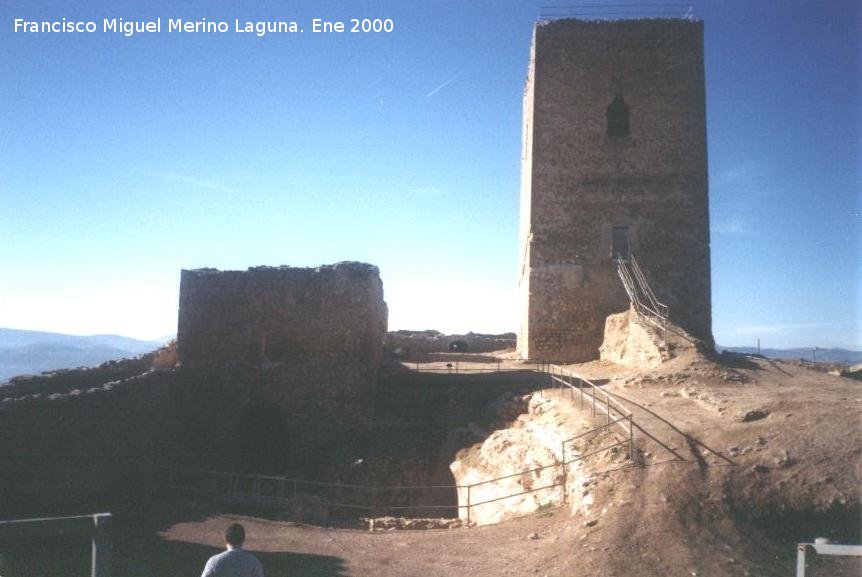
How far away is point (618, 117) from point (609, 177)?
2.35 metres

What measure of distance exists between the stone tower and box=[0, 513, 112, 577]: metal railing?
18137mm

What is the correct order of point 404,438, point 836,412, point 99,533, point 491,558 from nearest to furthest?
point 99,533 → point 491,558 → point 836,412 → point 404,438

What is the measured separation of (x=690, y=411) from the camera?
11453 mm

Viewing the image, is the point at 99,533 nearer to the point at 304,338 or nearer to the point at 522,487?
the point at 522,487

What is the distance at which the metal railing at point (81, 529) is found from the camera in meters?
3.77

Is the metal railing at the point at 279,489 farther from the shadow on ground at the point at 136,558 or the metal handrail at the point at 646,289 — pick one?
the metal handrail at the point at 646,289

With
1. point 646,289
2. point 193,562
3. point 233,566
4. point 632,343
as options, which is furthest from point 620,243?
point 233,566

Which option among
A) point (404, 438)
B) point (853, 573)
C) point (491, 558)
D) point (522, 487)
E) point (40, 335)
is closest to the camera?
point (853, 573)

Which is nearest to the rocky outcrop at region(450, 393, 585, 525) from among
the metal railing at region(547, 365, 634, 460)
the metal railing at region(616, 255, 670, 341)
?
the metal railing at region(547, 365, 634, 460)

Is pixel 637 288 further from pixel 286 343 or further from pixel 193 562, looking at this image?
pixel 193 562

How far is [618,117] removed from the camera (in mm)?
22266

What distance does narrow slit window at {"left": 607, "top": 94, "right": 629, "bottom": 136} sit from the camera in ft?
72.4

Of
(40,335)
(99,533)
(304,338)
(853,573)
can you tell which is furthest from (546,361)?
(40,335)

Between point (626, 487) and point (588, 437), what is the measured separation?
1919mm
